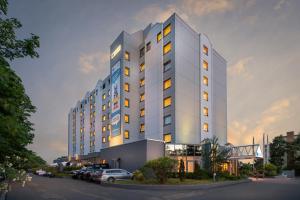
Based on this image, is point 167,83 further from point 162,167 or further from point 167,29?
point 162,167

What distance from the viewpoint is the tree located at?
228ft

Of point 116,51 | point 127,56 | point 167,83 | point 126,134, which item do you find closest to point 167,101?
point 167,83

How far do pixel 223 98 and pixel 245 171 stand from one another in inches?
616

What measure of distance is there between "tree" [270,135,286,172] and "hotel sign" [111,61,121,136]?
40163 mm

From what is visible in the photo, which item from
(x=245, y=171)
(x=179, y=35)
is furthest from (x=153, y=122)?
(x=245, y=171)

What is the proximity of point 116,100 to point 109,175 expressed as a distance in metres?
24.1

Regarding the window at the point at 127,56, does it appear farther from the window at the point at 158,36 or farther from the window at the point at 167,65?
the window at the point at 167,65

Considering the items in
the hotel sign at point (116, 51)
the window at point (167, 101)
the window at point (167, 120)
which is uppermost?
the hotel sign at point (116, 51)

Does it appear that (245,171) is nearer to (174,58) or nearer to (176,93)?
(176,93)

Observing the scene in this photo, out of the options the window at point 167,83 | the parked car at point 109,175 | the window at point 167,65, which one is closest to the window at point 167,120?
the window at point 167,83

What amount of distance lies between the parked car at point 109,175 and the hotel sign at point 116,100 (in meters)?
18.6

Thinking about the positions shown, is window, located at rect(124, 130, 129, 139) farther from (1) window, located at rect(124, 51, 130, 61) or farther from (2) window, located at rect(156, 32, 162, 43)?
(2) window, located at rect(156, 32, 162, 43)

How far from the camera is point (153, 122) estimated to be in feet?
166

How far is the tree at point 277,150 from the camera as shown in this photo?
228 ft
